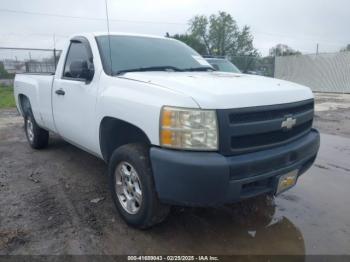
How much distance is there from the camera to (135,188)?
308 centimetres

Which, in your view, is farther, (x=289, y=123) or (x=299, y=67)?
(x=299, y=67)

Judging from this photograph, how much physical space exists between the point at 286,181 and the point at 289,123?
51 cm

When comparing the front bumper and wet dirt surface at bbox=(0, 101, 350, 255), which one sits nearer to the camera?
the front bumper

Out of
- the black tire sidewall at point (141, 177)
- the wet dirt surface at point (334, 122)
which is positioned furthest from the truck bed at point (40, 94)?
the wet dirt surface at point (334, 122)

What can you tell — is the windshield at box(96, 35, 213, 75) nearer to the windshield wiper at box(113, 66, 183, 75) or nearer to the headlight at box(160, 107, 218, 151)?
the windshield wiper at box(113, 66, 183, 75)

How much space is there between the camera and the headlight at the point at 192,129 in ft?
8.32

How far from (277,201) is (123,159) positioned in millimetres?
1911

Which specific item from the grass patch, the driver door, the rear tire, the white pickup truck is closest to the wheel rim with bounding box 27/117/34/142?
the rear tire

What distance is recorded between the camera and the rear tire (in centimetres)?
576

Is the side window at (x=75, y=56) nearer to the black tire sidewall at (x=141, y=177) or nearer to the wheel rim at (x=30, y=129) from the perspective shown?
the black tire sidewall at (x=141, y=177)

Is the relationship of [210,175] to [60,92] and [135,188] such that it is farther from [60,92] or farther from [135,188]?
[60,92]

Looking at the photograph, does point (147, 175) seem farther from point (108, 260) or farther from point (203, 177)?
point (108, 260)

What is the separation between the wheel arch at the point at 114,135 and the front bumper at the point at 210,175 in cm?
70

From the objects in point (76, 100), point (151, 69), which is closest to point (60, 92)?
point (76, 100)
